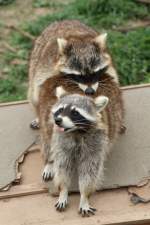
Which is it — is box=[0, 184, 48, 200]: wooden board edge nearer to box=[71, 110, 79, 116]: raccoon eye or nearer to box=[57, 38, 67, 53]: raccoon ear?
box=[71, 110, 79, 116]: raccoon eye

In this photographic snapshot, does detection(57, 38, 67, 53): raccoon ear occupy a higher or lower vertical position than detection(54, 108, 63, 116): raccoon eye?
higher

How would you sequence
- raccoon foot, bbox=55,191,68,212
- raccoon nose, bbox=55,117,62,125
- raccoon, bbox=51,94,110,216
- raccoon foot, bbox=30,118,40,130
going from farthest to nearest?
raccoon foot, bbox=30,118,40,130 < raccoon foot, bbox=55,191,68,212 < raccoon, bbox=51,94,110,216 < raccoon nose, bbox=55,117,62,125

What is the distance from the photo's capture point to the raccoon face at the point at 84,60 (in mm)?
4441

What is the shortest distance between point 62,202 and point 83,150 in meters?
0.39

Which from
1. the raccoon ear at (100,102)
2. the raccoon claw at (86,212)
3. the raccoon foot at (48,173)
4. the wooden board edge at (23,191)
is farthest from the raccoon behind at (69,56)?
the raccoon claw at (86,212)

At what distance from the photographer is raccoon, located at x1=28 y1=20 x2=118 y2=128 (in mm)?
4465

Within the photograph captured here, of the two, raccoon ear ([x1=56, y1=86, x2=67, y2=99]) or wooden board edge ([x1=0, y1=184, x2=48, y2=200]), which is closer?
raccoon ear ([x1=56, y1=86, x2=67, y2=99])

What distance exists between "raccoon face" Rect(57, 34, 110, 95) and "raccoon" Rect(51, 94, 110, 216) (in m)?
0.34

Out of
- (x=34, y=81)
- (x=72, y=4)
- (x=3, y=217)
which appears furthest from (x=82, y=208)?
(x=72, y=4)

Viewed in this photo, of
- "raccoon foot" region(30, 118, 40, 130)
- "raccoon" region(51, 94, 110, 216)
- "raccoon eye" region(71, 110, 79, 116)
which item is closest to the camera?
"raccoon eye" region(71, 110, 79, 116)

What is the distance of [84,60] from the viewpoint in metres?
4.49

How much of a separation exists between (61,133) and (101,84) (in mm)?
738

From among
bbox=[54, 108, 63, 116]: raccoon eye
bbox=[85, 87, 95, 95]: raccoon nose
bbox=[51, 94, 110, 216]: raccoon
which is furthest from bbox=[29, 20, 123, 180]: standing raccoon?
bbox=[54, 108, 63, 116]: raccoon eye

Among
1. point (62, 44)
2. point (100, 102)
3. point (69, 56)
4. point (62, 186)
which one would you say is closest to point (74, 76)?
point (69, 56)
